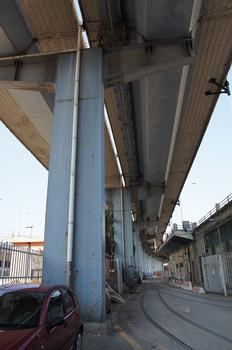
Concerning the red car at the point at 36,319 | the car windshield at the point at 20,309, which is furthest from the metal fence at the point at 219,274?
the car windshield at the point at 20,309

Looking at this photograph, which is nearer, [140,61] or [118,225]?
[140,61]

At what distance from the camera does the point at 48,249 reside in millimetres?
8648

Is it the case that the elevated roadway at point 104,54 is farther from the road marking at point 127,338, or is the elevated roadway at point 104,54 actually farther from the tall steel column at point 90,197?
the road marking at point 127,338

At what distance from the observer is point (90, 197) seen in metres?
8.89

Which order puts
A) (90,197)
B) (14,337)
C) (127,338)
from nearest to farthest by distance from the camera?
1. (14,337)
2. (127,338)
3. (90,197)

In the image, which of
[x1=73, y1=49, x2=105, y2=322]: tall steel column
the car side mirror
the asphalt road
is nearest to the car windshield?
the car side mirror

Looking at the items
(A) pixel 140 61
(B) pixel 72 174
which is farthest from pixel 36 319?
(A) pixel 140 61

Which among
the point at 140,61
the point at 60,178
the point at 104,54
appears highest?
the point at 104,54

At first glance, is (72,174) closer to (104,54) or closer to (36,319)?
(104,54)

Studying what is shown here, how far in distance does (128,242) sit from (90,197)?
752 inches

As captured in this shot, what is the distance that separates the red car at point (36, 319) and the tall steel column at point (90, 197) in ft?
9.08

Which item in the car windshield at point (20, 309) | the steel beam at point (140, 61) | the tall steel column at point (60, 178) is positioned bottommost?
the car windshield at point (20, 309)

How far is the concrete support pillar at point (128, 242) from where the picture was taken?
26384 millimetres

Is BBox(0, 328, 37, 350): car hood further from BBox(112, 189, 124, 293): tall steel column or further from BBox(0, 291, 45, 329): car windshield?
BBox(112, 189, 124, 293): tall steel column
